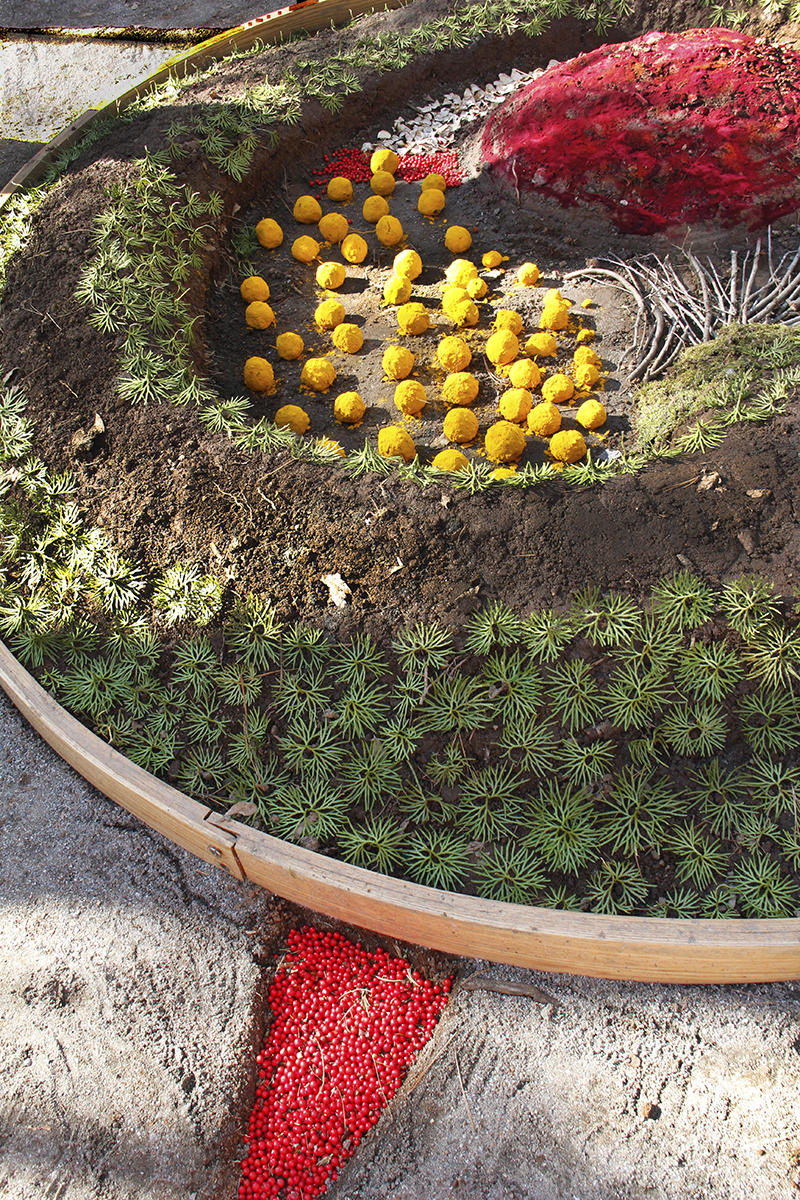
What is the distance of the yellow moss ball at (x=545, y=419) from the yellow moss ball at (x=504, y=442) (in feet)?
0.50

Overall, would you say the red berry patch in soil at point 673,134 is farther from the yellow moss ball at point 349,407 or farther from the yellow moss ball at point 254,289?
the yellow moss ball at point 349,407

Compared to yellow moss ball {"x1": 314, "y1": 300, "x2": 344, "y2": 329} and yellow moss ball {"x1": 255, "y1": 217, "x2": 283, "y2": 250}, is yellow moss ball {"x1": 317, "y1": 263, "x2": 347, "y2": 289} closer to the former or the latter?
yellow moss ball {"x1": 314, "y1": 300, "x2": 344, "y2": 329}

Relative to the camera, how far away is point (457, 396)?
12.3ft

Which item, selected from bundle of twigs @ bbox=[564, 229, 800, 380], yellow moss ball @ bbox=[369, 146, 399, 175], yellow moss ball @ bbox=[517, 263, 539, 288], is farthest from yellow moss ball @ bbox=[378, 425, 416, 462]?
yellow moss ball @ bbox=[369, 146, 399, 175]

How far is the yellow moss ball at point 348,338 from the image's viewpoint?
4.08 meters

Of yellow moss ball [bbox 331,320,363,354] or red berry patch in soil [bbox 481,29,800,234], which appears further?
red berry patch in soil [bbox 481,29,800,234]

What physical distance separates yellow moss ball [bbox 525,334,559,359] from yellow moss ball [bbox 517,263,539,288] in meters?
0.51

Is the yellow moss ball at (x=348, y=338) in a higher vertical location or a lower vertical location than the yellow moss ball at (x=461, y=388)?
higher

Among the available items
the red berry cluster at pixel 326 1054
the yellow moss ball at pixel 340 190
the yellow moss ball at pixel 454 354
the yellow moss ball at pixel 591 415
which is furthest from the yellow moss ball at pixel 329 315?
the red berry cluster at pixel 326 1054

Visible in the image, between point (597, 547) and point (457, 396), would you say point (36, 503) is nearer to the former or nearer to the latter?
point (457, 396)

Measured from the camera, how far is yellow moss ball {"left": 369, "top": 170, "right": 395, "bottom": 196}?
193 inches

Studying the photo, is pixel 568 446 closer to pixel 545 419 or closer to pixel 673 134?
pixel 545 419

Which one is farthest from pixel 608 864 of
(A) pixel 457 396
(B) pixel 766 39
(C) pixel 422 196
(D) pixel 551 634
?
(B) pixel 766 39

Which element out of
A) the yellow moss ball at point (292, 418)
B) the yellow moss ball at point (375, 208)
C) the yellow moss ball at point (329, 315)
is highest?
the yellow moss ball at point (375, 208)
